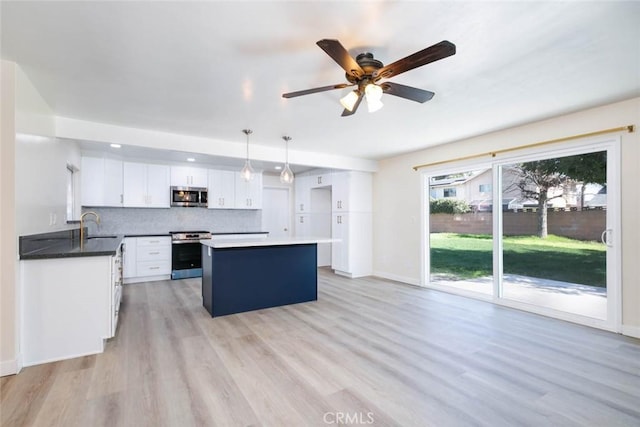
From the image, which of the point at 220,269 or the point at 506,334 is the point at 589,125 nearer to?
the point at 506,334

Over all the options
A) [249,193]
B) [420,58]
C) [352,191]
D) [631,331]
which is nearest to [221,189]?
[249,193]

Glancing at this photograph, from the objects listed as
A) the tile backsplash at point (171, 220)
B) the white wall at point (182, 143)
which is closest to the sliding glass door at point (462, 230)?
the white wall at point (182, 143)

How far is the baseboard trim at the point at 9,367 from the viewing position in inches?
89.7

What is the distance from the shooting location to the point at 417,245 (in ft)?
17.6

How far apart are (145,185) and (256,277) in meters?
3.27

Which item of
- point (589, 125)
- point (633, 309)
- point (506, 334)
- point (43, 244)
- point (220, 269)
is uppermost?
point (589, 125)

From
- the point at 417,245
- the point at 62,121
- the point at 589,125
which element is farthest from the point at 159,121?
the point at 589,125

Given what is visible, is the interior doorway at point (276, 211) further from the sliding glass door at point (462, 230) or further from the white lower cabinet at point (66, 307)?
the white lower cabinet at point (66, 307)

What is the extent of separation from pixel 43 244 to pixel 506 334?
15.7 ft

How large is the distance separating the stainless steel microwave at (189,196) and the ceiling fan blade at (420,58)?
4973 mm

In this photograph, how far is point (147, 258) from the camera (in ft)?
18.0

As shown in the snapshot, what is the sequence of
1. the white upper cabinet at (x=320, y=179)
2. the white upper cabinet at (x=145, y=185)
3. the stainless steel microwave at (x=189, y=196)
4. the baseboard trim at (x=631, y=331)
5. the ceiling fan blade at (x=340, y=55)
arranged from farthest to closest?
the white upper cabinet at (x=320, y=179)
the stainless steel microwave at (x=189, y=196)
the white upper cabinet at (x=145, y=185)
the baseboard trim at (x=631, y=331)
the ceiling fan blade at (x=340, y=55)

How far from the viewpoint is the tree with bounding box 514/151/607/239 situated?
3.40m

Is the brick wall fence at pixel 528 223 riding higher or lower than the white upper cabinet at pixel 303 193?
lower
